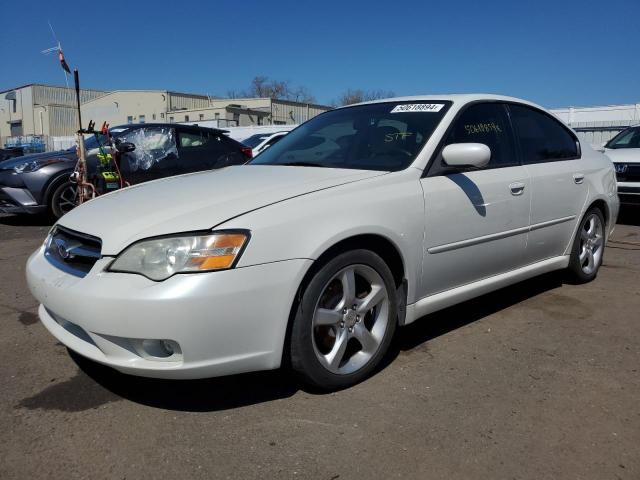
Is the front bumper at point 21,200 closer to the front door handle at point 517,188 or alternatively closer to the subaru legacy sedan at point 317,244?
the subaru legacy sedan at point 317,244

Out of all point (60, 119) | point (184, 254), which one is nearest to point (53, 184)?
point (184, 254)

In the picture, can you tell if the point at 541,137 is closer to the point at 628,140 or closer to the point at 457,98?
the point at 457,98

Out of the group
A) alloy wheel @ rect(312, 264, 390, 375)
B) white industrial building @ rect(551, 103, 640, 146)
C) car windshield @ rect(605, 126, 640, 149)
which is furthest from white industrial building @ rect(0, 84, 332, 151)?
alloy wheel @ rect(312, 264, 390, 375)

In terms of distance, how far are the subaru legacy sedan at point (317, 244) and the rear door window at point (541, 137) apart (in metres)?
0.02

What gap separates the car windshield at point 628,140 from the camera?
8.73 meters

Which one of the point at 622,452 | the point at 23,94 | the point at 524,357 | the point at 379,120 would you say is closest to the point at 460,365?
the point at 524,357

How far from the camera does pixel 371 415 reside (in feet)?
8.35

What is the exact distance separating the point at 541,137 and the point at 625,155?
5.01m

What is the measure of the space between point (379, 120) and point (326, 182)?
0.98 metres

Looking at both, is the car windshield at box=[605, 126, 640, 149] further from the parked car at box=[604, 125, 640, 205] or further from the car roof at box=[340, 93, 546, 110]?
the car roof at box=[340, 93, 546, 110]

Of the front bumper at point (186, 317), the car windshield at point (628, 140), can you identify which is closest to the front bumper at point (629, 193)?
the car windshield at point (628, 140)

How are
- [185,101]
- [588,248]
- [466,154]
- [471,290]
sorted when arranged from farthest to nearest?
[185,101], [588,248], [471,290], [466,154]

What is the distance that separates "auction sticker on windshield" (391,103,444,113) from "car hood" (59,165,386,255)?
0.75 meters

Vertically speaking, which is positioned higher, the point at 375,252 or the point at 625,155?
the point at 625,155
